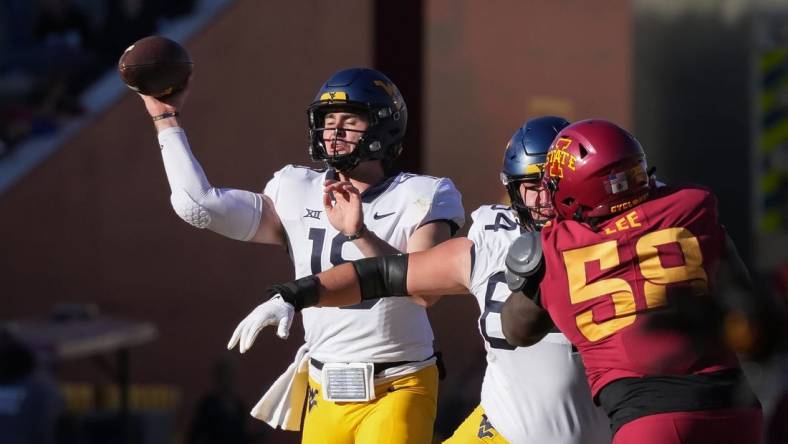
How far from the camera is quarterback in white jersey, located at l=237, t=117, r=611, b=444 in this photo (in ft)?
14.8

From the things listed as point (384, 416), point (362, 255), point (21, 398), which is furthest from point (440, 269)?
point (21, 398)

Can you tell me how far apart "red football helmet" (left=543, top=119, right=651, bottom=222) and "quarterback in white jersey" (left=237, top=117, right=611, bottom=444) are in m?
0.46

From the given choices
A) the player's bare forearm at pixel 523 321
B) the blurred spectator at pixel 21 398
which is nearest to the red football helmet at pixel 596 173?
the player's bare forearm at pixel 523 321

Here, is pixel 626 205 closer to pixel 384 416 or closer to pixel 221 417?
pixel 384 416

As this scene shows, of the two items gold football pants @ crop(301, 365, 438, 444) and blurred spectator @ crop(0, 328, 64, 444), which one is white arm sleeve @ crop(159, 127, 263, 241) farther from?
blurred spectator @ crop(0, 328, 64, 444)

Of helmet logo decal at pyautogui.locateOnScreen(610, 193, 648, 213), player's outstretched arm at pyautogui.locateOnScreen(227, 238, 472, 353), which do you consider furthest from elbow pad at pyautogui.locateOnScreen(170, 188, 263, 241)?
helmet logo decal at pyautogui.locateOnScreen(610, 193, 648, 213)

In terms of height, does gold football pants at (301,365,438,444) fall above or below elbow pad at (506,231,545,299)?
below

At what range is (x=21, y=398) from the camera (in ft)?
27.7

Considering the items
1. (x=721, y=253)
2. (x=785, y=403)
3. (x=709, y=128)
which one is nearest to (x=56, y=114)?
(x=709, y=128)

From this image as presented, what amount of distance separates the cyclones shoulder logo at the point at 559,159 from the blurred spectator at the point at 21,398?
192 inches

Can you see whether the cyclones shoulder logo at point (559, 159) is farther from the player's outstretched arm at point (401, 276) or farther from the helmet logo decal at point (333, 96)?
the helmet logo decal at point (333, 96)

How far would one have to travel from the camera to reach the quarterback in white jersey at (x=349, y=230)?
16.6ft

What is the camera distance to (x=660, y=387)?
3877 millimetres

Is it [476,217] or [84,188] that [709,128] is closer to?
[84,188]
